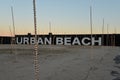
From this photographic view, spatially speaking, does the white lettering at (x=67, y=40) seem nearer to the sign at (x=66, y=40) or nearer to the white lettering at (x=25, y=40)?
the sign at (x=66, y=40)

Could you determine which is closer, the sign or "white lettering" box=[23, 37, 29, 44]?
the sign

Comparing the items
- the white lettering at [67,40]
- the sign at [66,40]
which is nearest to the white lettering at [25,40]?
the sign at [66,40]

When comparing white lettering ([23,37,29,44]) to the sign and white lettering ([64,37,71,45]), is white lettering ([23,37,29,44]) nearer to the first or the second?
the sign

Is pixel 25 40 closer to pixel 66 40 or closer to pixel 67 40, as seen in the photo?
pixel 66 40

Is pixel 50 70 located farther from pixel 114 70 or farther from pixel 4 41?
pixel 4 41

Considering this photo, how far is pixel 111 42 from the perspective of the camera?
4566cm

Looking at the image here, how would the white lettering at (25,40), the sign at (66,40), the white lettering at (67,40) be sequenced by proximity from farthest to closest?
the white lettering at (25,40), the white lettering at (67,40), the sign at (66,40)

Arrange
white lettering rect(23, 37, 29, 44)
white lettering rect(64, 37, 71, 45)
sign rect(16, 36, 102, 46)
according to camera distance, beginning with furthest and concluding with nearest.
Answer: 1. white lettering rect(23, 37, 29, 44)
2. white lettering rect(64, 37, 71, 45)
3. sign rect(16, 36, 102, 46)

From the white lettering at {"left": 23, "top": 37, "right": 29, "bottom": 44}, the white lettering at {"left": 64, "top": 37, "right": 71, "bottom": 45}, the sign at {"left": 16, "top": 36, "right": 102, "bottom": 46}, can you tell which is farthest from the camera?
the white lettering at {"left": 23, "top": 37, "right": 29, "bottom": 44}

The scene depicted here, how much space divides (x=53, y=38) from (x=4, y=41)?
986 cm

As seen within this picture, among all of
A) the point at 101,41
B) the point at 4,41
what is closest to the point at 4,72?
the point at 101,41

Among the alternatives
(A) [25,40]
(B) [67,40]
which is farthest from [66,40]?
(A) [25,40]

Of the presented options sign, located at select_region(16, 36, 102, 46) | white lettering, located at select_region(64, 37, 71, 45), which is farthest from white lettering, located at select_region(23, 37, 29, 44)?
white lettering, located at select_region(64, 37, 71, 45)

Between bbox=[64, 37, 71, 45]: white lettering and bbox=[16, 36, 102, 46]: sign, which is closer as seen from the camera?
bbox=[16, 36, 102, 46]: sign
